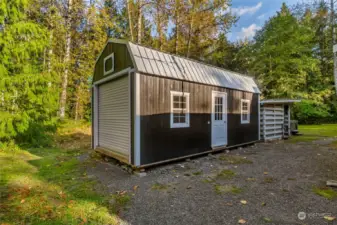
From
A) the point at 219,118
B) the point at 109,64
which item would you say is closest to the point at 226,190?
the point at 219,118

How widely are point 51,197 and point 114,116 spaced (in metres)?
2.85

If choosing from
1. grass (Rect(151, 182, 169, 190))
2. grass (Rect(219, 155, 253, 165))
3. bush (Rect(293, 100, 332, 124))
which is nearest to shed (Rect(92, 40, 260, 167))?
grass (Rect(219, 155, 253, 165))

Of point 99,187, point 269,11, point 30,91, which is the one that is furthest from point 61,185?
point 269,11

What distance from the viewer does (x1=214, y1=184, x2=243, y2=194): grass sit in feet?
11.2

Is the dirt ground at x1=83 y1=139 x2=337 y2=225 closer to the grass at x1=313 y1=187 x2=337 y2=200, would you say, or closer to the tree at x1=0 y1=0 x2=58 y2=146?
the grass at x1=313 y1=187 x2=337 y2=200

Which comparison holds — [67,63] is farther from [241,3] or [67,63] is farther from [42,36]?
[241,3]

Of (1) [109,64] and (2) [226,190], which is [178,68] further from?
(2) [226,190]

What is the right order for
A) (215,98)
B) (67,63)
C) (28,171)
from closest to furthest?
(28,171) < (215,98) < (67,63)

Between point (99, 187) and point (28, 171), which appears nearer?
point (99, 187)

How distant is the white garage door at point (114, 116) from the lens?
16.6 ft

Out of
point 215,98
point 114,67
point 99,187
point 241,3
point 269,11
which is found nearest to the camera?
point 99,187

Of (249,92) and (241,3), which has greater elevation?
(241,3)

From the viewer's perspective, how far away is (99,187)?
3.76 metres

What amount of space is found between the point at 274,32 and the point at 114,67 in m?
19.4
